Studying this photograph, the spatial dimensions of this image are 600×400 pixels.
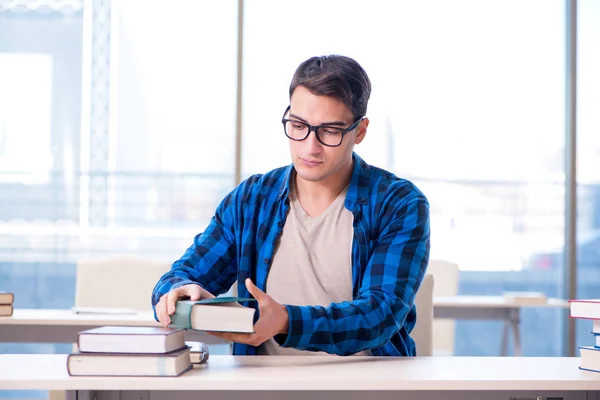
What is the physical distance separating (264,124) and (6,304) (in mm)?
2315

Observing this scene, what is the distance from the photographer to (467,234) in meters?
5.04

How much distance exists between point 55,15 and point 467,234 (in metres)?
2.97

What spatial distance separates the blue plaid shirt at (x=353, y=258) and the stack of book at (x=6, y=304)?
1.25 metres

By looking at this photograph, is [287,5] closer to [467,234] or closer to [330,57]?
[467,234]

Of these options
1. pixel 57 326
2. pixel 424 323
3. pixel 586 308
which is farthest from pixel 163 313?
pixel 57 326

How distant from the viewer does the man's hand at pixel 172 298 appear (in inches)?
61.2

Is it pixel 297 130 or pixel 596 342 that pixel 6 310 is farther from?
pixel 596 342

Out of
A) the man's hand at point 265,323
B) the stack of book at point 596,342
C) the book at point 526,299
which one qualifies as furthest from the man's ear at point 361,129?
the book at point 526,299

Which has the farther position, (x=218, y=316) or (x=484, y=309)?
(x=484, y=309)

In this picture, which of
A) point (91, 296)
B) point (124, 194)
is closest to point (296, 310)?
point (91, 296)

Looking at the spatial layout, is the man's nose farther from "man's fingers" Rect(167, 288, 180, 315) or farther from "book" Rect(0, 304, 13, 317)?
"book" Rect(0, 304, 13, 317)

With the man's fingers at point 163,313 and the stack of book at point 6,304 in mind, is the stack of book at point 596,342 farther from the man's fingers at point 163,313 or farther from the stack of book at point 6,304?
the stack of book at point 6,304

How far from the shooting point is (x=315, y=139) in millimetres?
1824

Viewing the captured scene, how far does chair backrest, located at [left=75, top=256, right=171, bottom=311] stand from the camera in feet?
10.5
